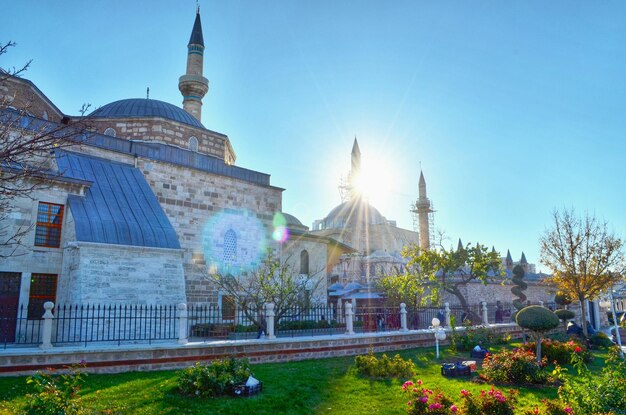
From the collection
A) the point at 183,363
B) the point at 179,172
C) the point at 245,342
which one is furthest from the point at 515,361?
the point at 179,172

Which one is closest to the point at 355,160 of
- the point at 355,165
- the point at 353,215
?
the point at 355,165

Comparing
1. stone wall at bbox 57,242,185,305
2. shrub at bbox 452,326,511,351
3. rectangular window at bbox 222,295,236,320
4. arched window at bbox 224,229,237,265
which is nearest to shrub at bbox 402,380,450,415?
shrub at bbox 452,326,511,351

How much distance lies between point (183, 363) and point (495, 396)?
19.8ft

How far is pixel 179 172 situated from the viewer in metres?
16.7

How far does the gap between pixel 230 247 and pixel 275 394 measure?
10.7 meters

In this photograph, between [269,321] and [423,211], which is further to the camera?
[423,211]

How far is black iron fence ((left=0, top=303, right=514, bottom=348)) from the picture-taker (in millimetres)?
9883

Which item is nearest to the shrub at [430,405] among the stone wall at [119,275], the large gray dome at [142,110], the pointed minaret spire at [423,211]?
the stone wall at [119,275]

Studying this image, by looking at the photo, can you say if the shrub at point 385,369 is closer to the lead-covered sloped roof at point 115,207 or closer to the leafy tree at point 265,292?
the leafy tree at point 265,292

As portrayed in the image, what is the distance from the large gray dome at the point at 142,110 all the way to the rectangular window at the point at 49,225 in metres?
7.27

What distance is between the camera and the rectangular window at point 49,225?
40.2 ft

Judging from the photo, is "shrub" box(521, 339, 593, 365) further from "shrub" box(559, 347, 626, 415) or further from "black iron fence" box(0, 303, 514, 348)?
"shrub" box(559, 347, 626, 415)

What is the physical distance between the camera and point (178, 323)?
12.5 m

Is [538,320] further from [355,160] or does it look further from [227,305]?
[355,160]
